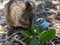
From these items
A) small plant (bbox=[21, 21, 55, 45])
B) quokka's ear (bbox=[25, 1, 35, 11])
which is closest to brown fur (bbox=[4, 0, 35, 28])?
quokka's ear (bbox=[25, 1, 35, 11])

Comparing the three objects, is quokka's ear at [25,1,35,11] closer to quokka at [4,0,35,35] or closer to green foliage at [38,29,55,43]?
quokka at [4,0,35,35]

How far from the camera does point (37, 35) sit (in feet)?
10.7

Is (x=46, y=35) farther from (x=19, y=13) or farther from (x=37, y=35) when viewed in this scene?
(x=19, y=13)

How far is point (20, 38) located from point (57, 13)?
1.41m

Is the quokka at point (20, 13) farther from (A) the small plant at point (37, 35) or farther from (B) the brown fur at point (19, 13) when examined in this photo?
(A) the small plant at point (37, 35)

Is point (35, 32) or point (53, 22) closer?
point (35, 32)

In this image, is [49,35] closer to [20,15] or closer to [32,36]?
[32,36]

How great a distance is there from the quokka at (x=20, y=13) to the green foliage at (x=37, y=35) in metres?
0.16

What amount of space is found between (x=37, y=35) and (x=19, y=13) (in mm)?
435

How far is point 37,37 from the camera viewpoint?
10.5ft

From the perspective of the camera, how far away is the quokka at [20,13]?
3.38 m

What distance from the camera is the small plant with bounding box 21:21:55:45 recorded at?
304cm

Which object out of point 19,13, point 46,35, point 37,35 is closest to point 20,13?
point 19,13

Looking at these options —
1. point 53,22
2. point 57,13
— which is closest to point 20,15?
point 53,22
